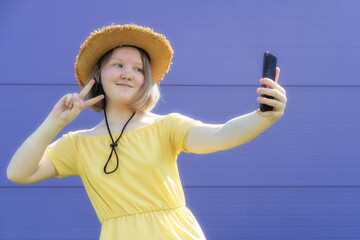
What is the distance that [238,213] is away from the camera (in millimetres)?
2516

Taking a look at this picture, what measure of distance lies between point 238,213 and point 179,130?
140 centimetres

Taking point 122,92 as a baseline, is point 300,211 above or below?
below

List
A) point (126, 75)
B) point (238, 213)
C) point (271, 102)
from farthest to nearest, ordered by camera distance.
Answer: point (238, 213)
point (126, 75)
point (271, 102)

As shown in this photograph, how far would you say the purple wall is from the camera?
8.23 feet

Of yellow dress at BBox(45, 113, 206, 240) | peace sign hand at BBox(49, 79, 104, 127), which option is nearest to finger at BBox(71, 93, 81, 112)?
peace sign hand at BBox(49, 79, 104, 127)

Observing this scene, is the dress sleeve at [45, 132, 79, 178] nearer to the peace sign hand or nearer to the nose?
the peace sign hand

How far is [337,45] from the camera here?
8.36 feet

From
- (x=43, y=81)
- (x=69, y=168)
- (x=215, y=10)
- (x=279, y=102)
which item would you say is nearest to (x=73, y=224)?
(x=43, y=81)

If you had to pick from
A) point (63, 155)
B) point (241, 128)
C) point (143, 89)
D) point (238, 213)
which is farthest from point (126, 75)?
point (238, 213)

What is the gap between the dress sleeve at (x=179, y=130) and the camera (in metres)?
1.26

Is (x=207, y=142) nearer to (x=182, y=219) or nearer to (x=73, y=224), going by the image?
(x=182, y=219)

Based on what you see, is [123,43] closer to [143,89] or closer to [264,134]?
[143,89]

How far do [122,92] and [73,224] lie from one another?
56.1 inches

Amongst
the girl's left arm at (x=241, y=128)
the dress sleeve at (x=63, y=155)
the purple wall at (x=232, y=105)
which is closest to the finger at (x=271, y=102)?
the girl's left arm at (x=241, y=128)
